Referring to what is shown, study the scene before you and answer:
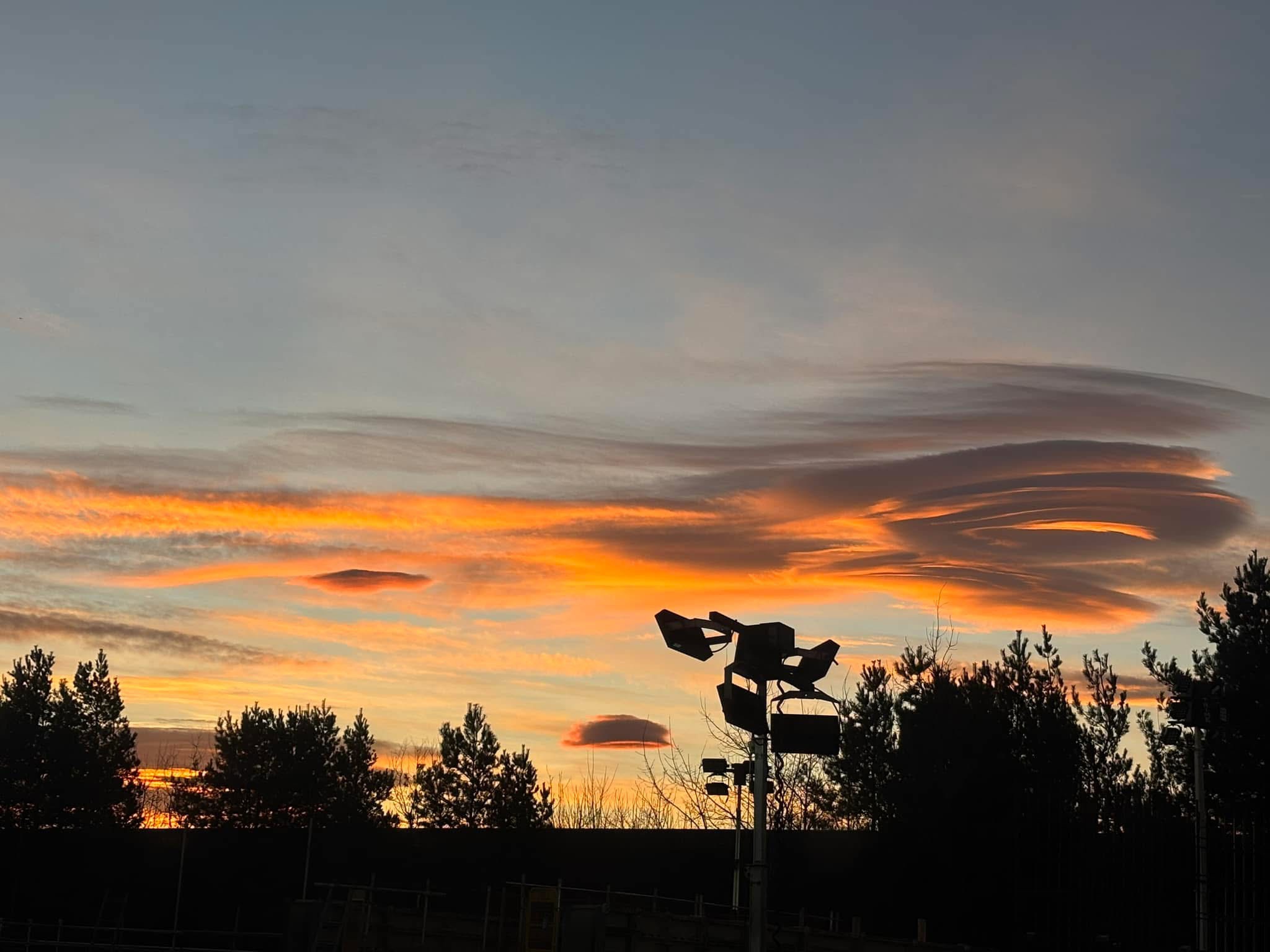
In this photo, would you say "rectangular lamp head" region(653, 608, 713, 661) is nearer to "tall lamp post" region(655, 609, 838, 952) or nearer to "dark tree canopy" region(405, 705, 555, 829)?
"tall lamp post" region(655, 609, 838, 952)

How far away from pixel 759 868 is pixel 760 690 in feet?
6.61

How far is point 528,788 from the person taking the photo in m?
67.9

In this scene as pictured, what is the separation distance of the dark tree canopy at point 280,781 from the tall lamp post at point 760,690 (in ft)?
176

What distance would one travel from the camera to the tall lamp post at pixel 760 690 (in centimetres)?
1516

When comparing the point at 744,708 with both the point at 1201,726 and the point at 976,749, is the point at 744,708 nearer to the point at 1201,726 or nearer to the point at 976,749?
the point at 1201,726

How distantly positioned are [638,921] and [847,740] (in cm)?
3958

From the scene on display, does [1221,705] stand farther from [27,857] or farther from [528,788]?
[27,857]

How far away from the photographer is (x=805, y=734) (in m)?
16.1

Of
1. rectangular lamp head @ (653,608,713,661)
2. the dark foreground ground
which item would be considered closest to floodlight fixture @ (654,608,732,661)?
rectangular lamp head @ (653,608,713,661)

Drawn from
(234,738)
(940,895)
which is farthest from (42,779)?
(940,895)

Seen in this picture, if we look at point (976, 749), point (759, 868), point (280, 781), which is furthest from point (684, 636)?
point (280, 781)

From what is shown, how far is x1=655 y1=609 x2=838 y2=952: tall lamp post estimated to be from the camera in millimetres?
15156

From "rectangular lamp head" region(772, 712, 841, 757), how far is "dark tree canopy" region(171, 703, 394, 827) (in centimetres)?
5385

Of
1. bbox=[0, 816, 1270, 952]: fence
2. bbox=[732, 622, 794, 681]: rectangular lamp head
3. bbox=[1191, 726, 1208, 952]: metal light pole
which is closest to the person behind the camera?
bbox=[732, 622, 794, 681]: rectangular lamp head
